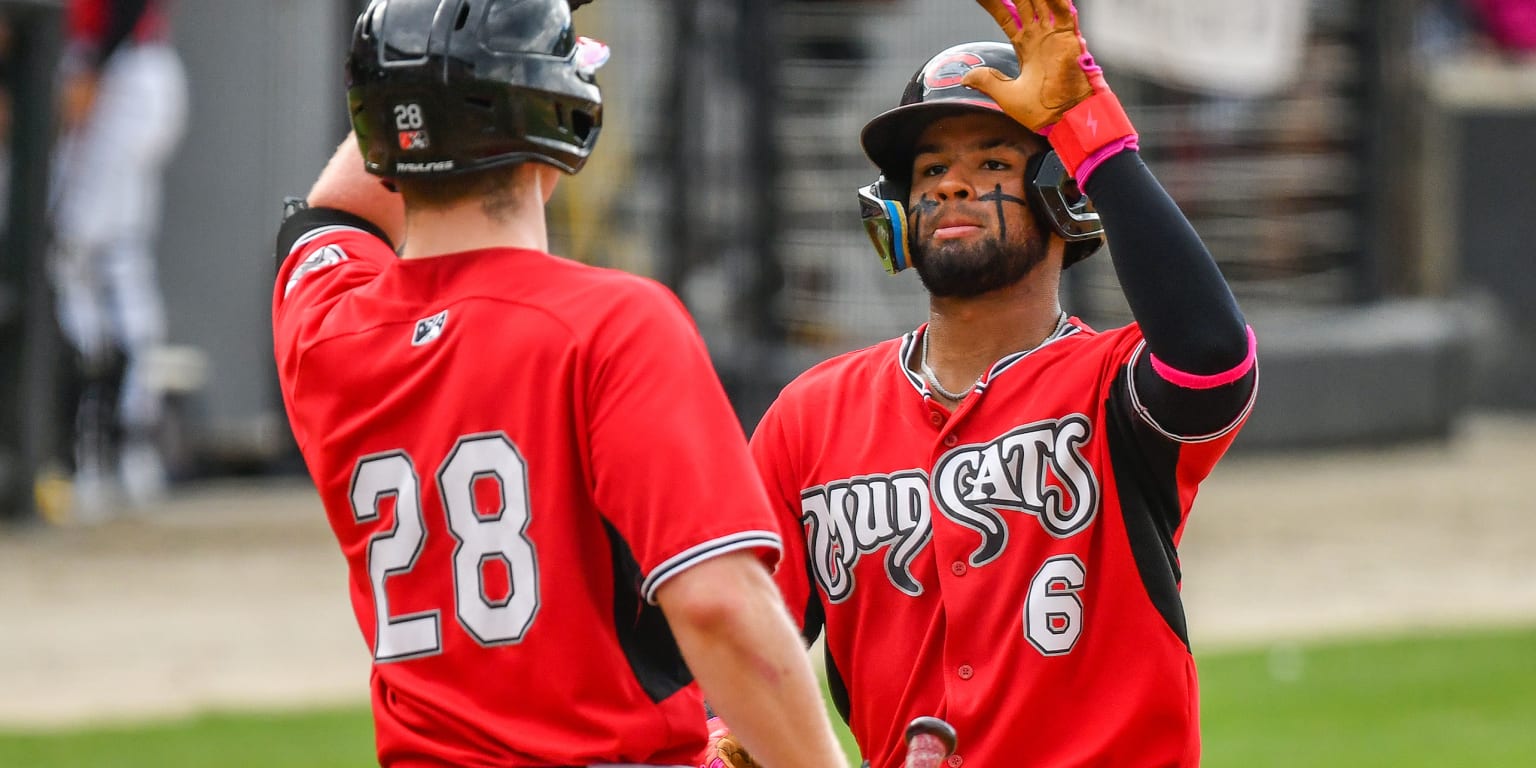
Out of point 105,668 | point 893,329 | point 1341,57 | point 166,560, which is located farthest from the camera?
point 1341,57

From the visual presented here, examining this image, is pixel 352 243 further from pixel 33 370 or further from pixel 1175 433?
pixel 33 370

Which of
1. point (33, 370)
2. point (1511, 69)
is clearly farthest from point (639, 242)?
point (1511, 69)

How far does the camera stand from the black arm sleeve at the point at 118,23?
11375mm

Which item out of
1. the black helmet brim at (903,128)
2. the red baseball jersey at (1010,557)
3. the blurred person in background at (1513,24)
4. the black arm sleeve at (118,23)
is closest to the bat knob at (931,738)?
the red baseball jersey at (1010,557)

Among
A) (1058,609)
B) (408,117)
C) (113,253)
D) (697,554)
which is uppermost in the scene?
(408,117)

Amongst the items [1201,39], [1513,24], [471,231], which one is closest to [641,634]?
[471,231]

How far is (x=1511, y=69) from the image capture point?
16281mm

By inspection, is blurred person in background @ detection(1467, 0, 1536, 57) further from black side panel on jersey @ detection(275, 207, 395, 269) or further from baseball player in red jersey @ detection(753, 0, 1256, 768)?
black side panel on jersey @ detection(275, 207, 395, 269)

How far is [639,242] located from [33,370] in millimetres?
3260

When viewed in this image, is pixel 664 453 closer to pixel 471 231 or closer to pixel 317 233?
pixel 471 231

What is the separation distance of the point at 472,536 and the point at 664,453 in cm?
28

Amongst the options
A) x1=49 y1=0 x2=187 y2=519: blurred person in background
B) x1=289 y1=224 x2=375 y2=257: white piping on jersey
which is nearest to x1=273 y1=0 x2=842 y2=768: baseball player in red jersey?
x1=289 y1=224 x2=375 y2=257: white piping on jersey

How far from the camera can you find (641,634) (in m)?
2.63

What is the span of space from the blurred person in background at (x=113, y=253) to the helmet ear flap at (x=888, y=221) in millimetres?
8252
